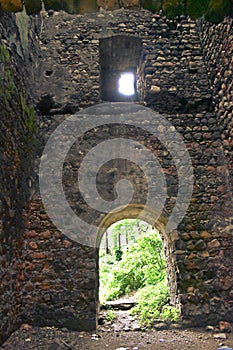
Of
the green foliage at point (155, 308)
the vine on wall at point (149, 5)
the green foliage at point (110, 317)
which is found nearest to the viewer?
the vine on wall at point (149, 5)

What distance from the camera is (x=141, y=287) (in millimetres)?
7066

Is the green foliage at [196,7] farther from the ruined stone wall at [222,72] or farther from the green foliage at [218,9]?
the ruined stone wall at [222,72]

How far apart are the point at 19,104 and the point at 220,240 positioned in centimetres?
347

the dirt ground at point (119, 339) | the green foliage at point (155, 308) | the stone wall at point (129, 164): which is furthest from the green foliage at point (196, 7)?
the green foliage at point (155, 308)

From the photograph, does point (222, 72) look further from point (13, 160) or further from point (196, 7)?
point (13, 160)

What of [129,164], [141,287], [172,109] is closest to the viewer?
[129,164]

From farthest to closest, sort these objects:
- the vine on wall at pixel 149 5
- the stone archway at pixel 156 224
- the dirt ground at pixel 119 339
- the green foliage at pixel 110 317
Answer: the green foliage at pixel 110 317 → the stone archway at pixel 156 224 → the dirt ground at pixel 119 339 → the vine on wall at pixel 149 5

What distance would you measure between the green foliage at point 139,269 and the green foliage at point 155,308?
160cm

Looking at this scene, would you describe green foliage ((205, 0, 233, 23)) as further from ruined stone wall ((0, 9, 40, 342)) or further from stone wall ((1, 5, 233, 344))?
ruined stone wall ((0, 9, 40, 342))

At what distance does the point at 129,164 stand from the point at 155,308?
226 cm

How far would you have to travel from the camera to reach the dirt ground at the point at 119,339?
328 cm

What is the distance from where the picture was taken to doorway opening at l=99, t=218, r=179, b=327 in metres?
4.36

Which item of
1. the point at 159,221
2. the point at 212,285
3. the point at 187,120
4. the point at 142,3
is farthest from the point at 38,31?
the point at 212,285

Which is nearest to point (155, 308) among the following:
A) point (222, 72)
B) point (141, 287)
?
point (141, 287)
